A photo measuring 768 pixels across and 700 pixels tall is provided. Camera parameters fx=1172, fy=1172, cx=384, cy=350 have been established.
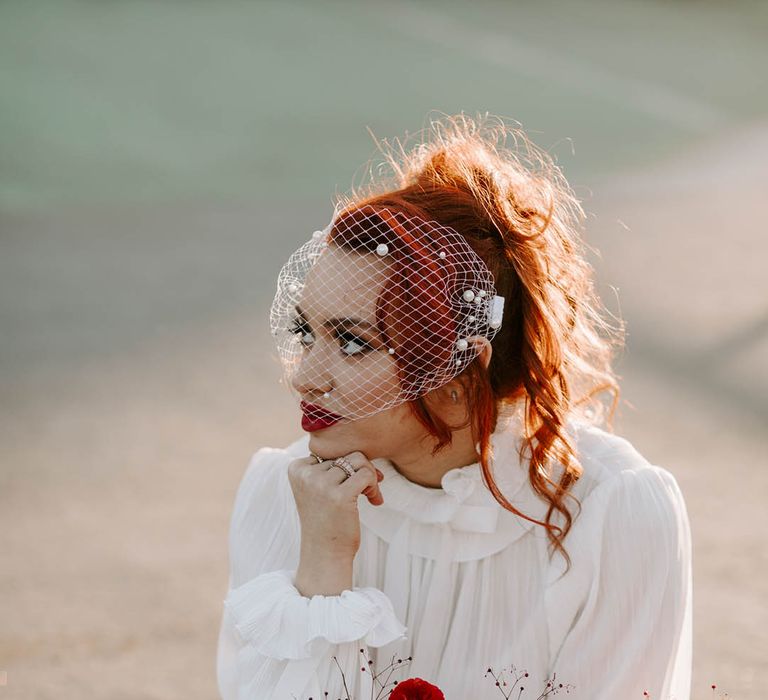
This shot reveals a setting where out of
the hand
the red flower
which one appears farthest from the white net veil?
the red flower

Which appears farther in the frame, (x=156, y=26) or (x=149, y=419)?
(x=156, y=26)

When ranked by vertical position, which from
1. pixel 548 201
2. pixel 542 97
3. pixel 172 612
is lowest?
pixel 172 612

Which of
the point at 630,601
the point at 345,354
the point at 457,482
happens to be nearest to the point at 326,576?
the point at 457,482

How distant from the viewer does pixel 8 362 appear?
19.5 feet

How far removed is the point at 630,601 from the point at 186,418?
3.57 m

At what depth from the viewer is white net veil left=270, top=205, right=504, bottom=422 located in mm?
2049

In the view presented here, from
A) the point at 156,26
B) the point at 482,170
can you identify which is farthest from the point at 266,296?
the point at 156,26

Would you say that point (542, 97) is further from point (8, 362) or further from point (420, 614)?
point (420, 614)

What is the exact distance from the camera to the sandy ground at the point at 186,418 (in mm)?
4098

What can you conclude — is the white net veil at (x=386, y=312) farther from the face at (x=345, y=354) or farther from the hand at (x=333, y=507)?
the hand at (x=333, y=507)

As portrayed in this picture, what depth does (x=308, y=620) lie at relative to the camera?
213 centimetres

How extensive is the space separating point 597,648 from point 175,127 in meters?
8.45

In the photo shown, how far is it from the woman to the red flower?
332mm

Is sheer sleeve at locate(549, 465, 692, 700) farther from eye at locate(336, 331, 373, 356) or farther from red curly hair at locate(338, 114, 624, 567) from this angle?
eye at locate(336, 331, 373, 356)
